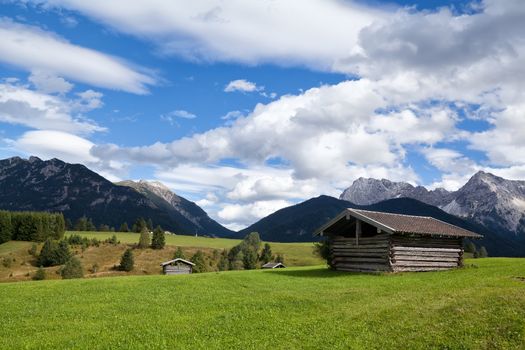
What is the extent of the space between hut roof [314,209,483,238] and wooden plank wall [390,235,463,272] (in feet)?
2.73

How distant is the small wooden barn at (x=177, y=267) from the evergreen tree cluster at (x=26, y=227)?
292 ft

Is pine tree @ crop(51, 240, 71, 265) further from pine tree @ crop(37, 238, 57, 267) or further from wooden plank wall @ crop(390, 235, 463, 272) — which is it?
wooden plank wall @ crop(390, 235, 463, 272)

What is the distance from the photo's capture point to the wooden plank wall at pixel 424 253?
3659 cm

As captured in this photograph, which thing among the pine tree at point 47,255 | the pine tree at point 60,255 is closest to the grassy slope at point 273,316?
the pine tree at point 60,255

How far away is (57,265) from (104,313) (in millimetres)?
124022

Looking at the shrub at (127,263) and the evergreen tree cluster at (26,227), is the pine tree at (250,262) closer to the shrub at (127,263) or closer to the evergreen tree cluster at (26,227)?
the shrub at (127,263)

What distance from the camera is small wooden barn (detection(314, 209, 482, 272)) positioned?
3659 cm

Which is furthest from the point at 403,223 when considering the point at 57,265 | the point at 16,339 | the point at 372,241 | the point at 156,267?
the point at 57,265

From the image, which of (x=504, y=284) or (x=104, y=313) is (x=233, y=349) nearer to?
(x=104, y=313)

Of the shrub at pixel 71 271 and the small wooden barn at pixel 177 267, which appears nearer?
the shrub at pixel 71 271

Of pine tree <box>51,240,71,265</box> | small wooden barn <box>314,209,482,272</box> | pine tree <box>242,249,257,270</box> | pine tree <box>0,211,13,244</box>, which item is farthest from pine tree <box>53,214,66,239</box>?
small wooden barn <box>314,209,482,272</box>

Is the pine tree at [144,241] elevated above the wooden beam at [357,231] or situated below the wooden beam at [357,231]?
below

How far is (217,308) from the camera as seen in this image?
21328mm

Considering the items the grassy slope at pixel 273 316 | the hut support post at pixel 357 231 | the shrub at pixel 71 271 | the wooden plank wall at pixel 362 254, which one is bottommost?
the shrub at pixel 71 271
